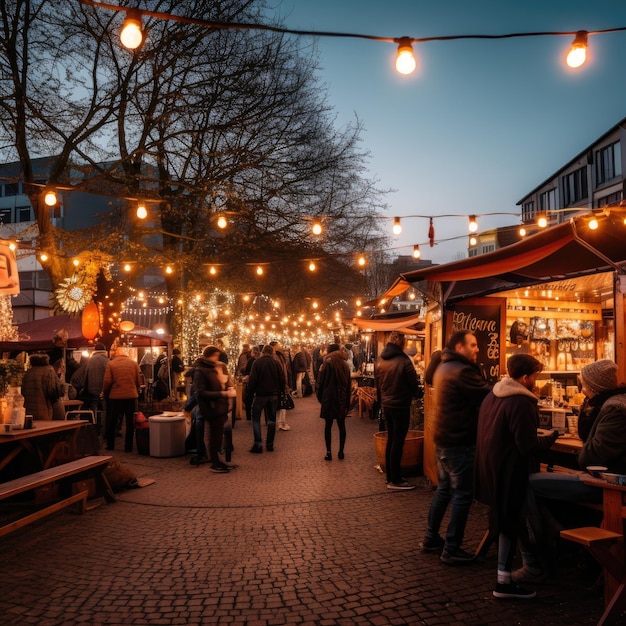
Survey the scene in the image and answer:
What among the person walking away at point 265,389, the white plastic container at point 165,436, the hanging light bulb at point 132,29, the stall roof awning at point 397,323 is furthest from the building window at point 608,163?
the hanging light bulb at point 132,29

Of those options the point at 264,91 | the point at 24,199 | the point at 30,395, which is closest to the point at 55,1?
the point at 264,91

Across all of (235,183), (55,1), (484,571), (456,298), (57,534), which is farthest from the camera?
(235,183)

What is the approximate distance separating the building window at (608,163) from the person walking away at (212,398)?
33591 mm

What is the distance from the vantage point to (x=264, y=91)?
19922 mm

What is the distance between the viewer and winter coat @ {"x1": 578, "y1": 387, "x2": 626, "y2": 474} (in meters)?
4.83

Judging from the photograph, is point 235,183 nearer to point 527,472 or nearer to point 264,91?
point 264,91

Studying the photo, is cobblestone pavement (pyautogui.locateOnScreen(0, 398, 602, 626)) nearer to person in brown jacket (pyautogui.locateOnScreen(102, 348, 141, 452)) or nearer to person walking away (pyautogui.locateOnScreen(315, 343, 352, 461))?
person walking away (pyautogui.locateOnScreen(315, 343, 352, 461))

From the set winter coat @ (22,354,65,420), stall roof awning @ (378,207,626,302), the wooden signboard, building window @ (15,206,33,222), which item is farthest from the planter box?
building window @ (15,206,33,222)

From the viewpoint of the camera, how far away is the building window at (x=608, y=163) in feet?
120

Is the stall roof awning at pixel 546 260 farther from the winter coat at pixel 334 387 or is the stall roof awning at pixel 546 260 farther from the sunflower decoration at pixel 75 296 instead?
the sunflower decoration at pixel 75 296

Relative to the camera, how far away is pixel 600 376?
16.9ft

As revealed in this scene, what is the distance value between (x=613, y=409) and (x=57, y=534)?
5.51 metres

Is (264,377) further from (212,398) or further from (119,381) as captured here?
(119,381)

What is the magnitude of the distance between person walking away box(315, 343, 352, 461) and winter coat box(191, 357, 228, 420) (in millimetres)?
1802
